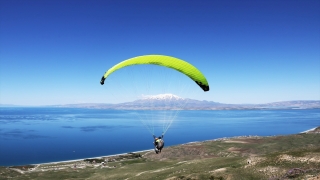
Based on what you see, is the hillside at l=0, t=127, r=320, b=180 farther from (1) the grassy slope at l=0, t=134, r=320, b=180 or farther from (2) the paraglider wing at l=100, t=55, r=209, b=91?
(2) the paraglider wing at l=100, t=55, r=209, b=91

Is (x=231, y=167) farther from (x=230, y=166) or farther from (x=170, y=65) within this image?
(x=170, y=65)

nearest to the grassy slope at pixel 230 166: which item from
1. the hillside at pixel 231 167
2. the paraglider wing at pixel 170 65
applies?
the hillside at pixel 231 167

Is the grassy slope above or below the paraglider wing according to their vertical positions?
below

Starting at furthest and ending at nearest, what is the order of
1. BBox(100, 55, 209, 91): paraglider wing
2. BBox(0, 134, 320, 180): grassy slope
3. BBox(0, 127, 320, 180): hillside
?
BBox(0, 134, 320, 180): grassy slope, BBox(0, 127, 320, 180): hillside, BBox(100, 55, 209, 91): paraglider wing

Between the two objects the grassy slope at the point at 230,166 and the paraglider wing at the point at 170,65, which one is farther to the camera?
the grassy slope at the point at 230,166

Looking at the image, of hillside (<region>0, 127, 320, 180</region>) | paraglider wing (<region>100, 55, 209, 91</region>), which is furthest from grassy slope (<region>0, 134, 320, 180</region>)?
paraglider wing (<region>100, 55, 209, 91</region>)

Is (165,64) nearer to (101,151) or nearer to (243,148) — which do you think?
(243,148)

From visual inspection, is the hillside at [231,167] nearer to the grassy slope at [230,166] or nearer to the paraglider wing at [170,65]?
the grassy slope at [230,166]

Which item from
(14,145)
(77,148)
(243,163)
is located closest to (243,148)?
(243,163)
